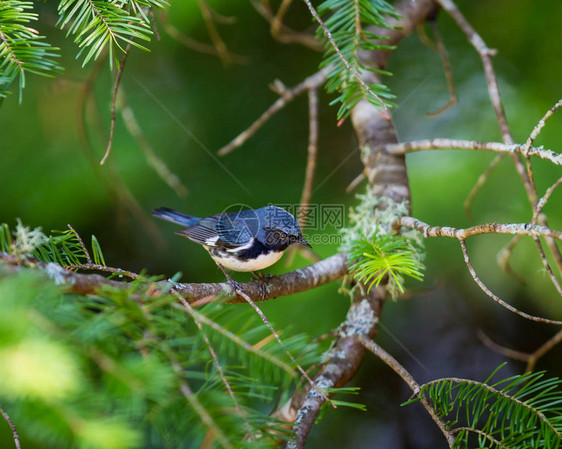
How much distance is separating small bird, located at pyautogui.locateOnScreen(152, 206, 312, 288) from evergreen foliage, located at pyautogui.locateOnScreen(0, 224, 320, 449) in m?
1.33

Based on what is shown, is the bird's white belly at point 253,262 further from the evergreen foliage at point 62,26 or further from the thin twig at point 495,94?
the evergreen foliage at point 62,26

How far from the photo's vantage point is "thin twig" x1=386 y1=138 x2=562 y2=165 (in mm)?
1238

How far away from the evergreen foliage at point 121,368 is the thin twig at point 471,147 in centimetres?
81

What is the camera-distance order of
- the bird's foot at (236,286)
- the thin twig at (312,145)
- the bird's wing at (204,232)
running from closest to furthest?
the bird's foot at (236,286) < the thin twig at (312,145) < the bird's wing at (204,232)

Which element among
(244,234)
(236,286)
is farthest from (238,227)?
(236,286)

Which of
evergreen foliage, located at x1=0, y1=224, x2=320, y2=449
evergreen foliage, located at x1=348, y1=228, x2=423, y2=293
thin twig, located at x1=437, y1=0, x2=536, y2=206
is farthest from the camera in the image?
thin twig, located at x1=437, y1=0, x2=536, y2=206

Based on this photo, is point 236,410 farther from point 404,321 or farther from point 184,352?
point 404,321

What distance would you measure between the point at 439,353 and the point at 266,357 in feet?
8.50

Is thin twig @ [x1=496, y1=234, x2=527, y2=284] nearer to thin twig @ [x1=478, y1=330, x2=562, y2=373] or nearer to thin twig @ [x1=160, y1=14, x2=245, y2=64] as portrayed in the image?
thin twig @ [x1=478, y1=330, x2=562, y2=373]

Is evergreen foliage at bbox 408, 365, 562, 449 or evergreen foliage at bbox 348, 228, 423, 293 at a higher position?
evergreen foliage at bbox 348, 228, 423, 293

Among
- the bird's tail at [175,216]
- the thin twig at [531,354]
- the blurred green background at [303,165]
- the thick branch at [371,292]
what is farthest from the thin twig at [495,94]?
the bird's tail at [175,216]

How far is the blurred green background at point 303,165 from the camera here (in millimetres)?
2514

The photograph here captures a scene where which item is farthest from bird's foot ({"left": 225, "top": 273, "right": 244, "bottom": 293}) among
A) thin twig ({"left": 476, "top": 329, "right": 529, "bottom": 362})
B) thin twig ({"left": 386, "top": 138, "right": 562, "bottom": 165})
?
thin twig ({"left": 476, "top": 329, "right": 529, "bottom": 362})

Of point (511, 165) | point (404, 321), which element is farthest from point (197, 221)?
point (511, 165)
